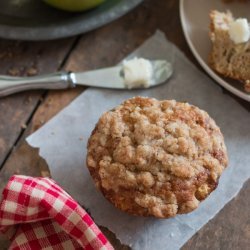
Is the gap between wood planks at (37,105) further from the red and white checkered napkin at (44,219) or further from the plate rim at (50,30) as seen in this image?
the red and white checkered napkin at (44,219)

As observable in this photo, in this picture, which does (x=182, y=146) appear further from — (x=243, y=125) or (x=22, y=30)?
(x=22, y=30)

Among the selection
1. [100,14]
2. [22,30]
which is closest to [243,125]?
[100,14]

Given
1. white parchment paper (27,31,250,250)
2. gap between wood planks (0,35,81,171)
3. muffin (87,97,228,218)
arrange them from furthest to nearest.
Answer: gap between wood planks (0,35,81,171), white parchment paper (27,31,250,250), muffin (87,97,228,218)

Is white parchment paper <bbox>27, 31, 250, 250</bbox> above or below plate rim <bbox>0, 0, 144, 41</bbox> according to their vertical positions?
below

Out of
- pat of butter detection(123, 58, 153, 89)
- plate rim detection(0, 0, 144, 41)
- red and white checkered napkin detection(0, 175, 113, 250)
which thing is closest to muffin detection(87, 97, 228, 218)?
red and white checkered napkin detection(0, 175, 113, 250)

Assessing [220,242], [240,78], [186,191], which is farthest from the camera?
[240,78]

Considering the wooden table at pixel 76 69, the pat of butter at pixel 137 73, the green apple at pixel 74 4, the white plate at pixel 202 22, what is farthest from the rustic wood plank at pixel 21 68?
the white plate at pixel 202 22

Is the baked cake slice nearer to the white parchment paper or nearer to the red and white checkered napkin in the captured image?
the white parchment paper
